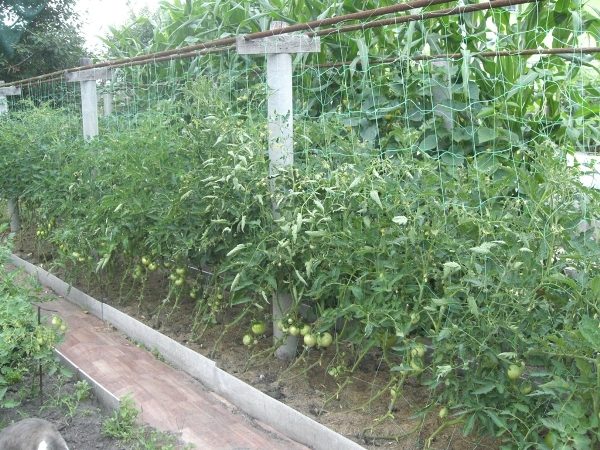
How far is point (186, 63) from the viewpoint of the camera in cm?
598

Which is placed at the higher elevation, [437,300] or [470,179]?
[470,179]

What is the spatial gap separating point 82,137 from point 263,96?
2.22 metres

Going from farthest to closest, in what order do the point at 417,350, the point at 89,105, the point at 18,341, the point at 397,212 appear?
the point at 89,105 → the point at 18,341 → the point at 397,212 → the point at 417,350

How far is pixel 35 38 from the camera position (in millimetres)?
13180

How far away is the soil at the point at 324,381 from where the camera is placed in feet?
9.40

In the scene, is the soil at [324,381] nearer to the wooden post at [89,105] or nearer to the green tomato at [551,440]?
the green tomato at [551,440]

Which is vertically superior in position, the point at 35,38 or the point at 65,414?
the point at 35,38

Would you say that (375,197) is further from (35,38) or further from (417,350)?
(35,38)

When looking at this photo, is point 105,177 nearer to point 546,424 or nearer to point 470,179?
point 470,179

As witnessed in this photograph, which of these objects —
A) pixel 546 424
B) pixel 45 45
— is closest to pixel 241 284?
pixel 546 424

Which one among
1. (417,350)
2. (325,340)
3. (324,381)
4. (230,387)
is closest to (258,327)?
(230,387)

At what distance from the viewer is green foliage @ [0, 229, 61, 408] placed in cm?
277

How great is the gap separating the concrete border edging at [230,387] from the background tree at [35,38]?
9.79 metres

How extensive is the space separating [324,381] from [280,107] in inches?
55.8
